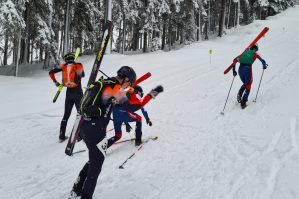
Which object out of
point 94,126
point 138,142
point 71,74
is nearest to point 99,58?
point 94,126

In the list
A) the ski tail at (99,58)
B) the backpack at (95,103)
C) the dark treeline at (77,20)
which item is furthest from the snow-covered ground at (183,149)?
the dark treeline at (77,20)

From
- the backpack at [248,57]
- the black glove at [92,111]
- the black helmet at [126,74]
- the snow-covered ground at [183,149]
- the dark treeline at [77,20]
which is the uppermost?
the dark treeline at [77,20]

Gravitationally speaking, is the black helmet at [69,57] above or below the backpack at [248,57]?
below

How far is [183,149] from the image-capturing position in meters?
7.00

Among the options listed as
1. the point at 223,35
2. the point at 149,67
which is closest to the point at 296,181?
the point at 149,67

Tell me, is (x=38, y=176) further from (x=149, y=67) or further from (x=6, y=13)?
(x=149, y=67)

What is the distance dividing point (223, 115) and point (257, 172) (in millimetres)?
3982

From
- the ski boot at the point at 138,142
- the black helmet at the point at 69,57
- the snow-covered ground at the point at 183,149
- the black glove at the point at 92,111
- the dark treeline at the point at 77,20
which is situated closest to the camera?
the black glove at the point at 92,111

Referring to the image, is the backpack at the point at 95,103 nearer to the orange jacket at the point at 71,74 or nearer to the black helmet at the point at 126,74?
the black helmet at the point at 126,74

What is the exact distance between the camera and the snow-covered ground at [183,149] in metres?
5.20

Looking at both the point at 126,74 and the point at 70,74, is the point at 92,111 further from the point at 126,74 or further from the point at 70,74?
the point at 70,74

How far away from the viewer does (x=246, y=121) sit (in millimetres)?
8758

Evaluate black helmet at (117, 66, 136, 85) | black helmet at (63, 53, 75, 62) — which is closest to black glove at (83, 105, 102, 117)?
black helmet at (117, 66, 136, 85)

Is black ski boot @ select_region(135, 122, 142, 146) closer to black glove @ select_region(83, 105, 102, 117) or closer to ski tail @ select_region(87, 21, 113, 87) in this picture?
ski tail @ select_region(87, 21, 113, 87)
